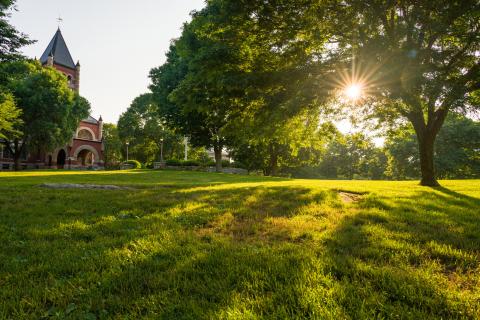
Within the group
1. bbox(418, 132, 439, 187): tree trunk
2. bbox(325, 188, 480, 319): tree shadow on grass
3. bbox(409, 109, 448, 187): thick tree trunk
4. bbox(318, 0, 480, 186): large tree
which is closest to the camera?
bbox(325, 188, 480, 319): tree shadow on grass

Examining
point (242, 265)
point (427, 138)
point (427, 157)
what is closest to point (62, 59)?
point (427, 138)

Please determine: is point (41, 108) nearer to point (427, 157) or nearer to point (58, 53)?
point (58, 53)

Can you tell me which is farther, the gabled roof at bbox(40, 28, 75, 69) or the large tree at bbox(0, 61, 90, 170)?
the gabled roof at bbox(40, 28, 75, 69)

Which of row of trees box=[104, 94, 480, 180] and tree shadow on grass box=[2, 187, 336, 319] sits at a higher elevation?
row of trees box=[104, 94, 480, 180]

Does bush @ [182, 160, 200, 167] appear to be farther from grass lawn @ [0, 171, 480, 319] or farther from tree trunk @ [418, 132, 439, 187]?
grass lawn @ [0, 171, 480, 319]

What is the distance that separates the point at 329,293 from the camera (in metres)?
2.91

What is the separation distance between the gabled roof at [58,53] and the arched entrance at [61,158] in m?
17.0

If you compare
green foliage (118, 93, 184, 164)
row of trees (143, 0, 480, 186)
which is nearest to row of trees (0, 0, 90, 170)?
green foliage (118, 93, 184, 164)

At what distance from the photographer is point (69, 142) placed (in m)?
48.8

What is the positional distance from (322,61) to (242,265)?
9.92 metres

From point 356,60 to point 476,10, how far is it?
10.3 feet

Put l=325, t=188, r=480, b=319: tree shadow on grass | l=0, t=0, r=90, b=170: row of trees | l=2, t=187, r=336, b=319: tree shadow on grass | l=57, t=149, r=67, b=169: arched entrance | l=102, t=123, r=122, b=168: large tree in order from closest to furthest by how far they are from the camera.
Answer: l=325, t=188, r=480, b=319: tree shadow on grass, l=2, t=187, r=336, b=319: tree shadow on grass, l=0, t=0, r=90, b=170: row of trees, l=57, t=149, r=67, b=169: arched entrance, l=102, t=123, r=122, b=168: large tree

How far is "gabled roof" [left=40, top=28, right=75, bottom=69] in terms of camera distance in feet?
179

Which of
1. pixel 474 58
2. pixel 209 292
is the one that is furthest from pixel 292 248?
pixel 474 58
